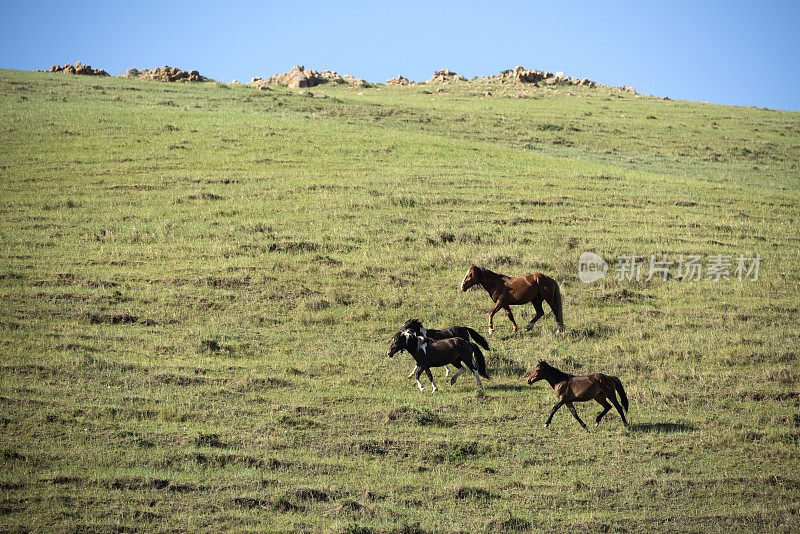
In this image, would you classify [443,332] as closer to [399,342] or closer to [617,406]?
[399,342]

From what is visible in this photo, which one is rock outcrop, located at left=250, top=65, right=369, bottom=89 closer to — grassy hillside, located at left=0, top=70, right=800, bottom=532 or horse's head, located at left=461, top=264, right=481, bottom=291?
grassy hillside, located at left=0, top=70, right=800, bottom=532

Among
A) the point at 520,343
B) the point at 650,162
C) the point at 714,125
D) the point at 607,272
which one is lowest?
the point at 520,343

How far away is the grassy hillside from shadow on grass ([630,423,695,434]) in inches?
2.4

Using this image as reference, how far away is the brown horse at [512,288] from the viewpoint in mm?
19906

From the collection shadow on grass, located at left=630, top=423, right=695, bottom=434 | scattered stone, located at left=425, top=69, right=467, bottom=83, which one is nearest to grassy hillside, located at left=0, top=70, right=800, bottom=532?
shadow on grass, located at left=630, top=423, right=695, bottom=434

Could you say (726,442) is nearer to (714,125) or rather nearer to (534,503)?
(534,503)

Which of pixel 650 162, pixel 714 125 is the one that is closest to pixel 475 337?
pixel 650 162

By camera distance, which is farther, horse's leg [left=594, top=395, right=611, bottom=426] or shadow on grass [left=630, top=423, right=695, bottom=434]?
shadow on grass [left=630, top=423, right=695, bottom=434]

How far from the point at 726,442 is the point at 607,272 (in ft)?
39.5

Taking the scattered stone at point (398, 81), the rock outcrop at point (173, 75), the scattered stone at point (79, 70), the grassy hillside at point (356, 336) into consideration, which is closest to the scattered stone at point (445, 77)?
the scattered stone at point (398, 81)

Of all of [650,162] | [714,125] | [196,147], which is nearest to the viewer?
[196,147]

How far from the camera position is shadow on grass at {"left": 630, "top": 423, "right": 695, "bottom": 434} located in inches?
586

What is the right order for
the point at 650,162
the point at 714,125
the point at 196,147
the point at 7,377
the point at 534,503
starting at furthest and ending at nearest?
the point at 714,125
the point at 650,162
the point at 196,147
the point at 7,377
the point at 534,503

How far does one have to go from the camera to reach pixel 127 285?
24000 mm
